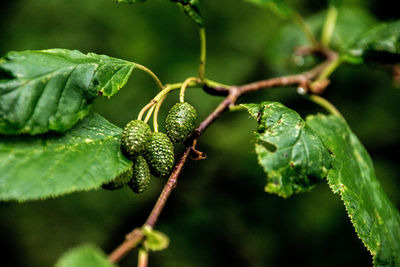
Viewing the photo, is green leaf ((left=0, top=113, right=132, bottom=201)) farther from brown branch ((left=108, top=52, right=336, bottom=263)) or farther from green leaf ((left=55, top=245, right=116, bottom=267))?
green leaf ((left=55, top=245, right=116, bottom=267))

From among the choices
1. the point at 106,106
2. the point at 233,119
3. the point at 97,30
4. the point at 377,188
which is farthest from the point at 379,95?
the point at 97,30

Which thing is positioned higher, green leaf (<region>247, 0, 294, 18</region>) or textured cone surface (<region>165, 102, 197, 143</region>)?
green leaf (<region>247, 0, 294, 18</region>)

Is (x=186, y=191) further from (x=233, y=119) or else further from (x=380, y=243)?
(x=380, y=243)

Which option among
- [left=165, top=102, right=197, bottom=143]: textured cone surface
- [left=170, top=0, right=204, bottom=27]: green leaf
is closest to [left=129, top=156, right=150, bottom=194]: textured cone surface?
[left=165, top=102, right=197, bottom=143]: textured cone surface

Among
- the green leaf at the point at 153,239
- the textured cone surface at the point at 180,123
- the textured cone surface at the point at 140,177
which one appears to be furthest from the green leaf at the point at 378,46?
the green leaf at the point at 153,239

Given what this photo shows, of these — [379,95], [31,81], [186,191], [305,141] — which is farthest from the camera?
[186,191]
